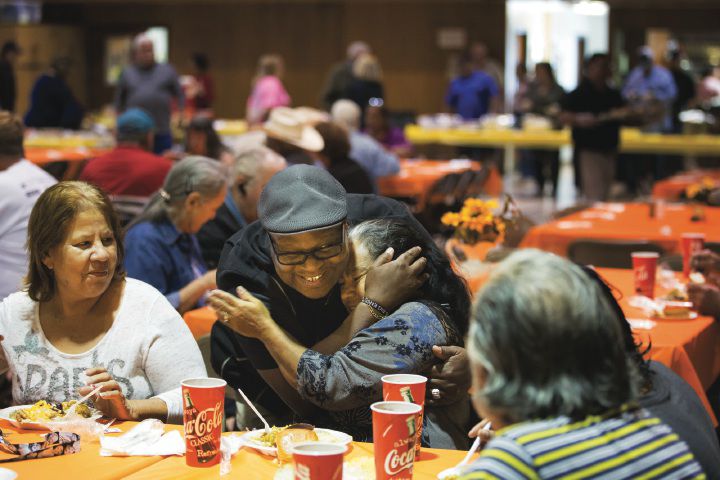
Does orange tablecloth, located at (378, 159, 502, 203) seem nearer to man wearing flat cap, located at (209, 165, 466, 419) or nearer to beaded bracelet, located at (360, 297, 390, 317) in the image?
man wearing flat cap, located at (209, 165, 466, 419)

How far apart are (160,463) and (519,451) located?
3.48ft

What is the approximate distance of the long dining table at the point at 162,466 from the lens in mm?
2311

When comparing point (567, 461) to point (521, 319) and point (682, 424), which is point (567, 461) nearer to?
point (521, 319)

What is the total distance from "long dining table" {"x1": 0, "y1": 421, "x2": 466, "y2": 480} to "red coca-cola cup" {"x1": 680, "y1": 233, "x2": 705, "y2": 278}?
8.95 ft

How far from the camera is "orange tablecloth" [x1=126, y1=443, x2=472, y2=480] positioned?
7.55 feet

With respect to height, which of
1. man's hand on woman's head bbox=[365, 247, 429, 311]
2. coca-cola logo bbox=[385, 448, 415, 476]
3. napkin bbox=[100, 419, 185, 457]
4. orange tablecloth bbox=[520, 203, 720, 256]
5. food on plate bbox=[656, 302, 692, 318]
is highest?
man's hand on woman's head bbox=[365, 247, 429, 311]

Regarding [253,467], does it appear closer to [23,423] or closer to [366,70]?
[23,423]

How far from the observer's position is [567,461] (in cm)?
162

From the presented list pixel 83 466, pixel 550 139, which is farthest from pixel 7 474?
pixel 550 139

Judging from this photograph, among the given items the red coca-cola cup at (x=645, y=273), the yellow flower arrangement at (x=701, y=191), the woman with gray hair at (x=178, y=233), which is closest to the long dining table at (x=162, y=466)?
the woman with gray hair at (x=178, y=233)

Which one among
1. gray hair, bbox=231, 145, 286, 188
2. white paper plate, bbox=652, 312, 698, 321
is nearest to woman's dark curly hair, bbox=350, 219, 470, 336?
white paper plate, bbox=652, 312, 698, 321

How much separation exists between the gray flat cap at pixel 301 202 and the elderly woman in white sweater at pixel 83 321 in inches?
18.5

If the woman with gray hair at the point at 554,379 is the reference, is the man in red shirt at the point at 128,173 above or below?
below

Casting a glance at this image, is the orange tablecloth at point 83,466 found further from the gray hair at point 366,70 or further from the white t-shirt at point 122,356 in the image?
the gray hair at point 366,70
